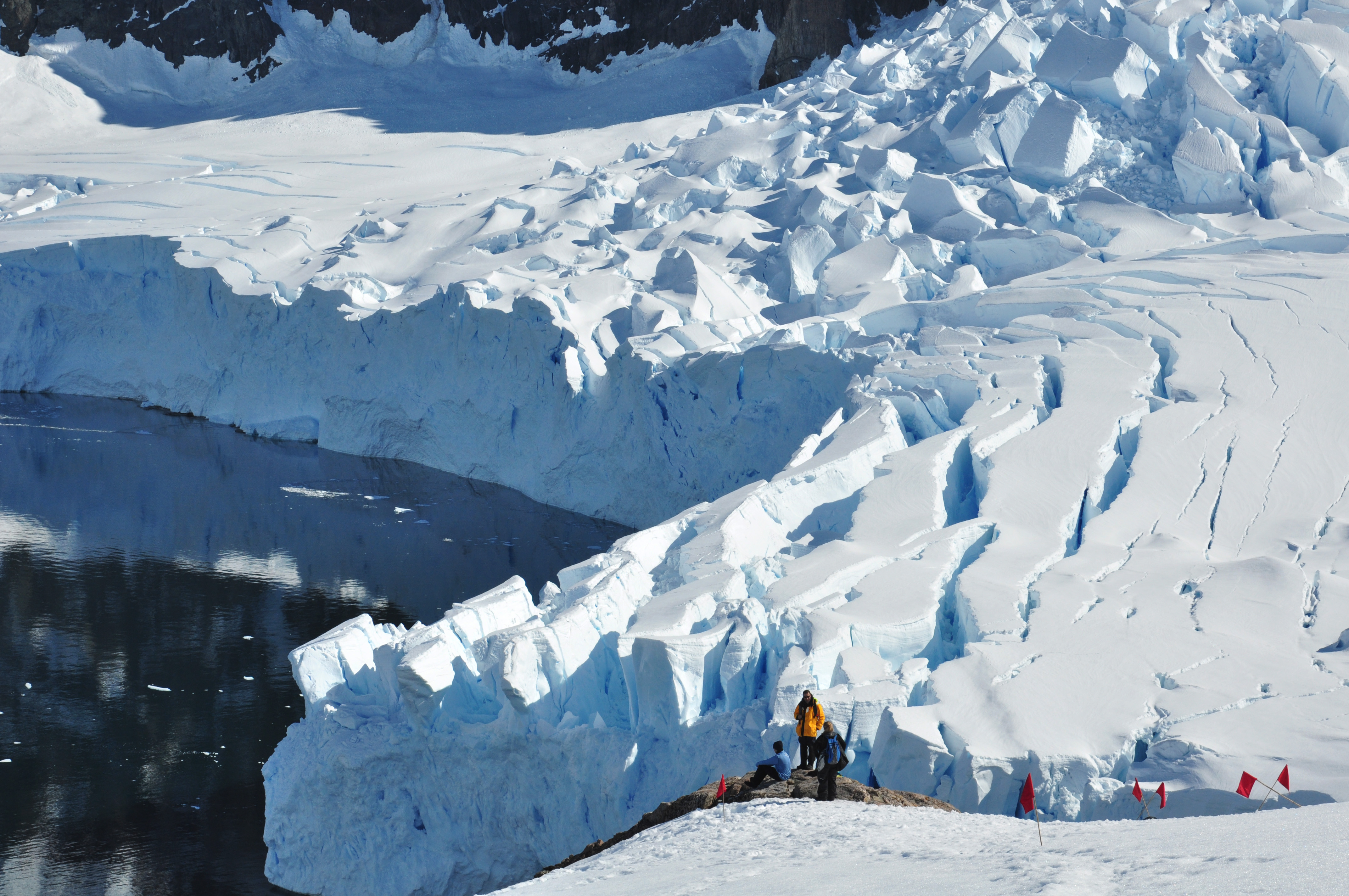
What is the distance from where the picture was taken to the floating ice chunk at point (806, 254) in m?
15.8

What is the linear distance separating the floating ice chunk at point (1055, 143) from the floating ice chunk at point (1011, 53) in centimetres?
153

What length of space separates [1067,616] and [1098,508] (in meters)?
1.80

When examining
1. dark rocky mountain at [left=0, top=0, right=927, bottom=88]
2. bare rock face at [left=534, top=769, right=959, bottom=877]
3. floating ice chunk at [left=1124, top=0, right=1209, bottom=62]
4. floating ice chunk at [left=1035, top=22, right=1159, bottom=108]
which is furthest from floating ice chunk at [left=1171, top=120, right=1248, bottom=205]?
dark rocky mountain at [left=0, top=0, right=927, bottom=88]

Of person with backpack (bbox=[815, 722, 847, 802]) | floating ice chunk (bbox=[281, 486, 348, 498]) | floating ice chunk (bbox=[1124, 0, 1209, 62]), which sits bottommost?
floating ice chunk (bbox=[281, 486, 348, 498])

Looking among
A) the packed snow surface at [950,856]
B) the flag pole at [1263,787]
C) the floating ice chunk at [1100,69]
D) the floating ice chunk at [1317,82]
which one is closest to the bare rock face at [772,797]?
the packed snow surface at [950,856]

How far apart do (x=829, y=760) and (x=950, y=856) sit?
996 millimetres

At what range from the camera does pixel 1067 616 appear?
7.50 meters

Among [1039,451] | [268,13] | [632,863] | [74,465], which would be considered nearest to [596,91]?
[268,13]

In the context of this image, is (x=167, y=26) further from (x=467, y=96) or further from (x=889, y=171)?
(x=889, y=171)

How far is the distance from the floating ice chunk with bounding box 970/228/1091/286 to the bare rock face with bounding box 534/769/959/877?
9.34 metres

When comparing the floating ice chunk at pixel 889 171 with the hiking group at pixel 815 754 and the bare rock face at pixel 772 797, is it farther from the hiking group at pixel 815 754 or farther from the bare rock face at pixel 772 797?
the hiking group at pixel 815 754

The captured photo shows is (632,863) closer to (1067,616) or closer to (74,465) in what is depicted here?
(1067,616)

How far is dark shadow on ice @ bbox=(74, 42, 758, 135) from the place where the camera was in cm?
2619

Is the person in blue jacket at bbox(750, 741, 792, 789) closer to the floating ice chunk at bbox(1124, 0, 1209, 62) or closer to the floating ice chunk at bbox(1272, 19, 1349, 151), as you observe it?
the floating ice chunk at bbox(1272, 19, 1349, 151)
